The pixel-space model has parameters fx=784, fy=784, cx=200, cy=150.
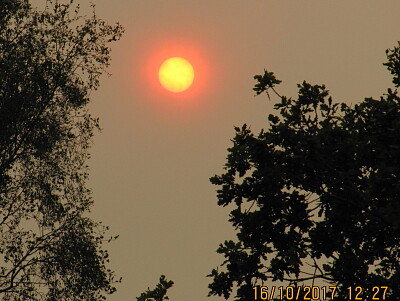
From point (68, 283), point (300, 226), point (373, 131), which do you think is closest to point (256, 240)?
point (300, 226)

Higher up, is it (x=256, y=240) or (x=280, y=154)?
(x=280, y=154)

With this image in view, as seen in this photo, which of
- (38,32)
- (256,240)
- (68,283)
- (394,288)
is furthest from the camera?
(38,32)

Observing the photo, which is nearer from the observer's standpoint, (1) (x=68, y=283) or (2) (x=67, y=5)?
(1) (x=68, y=283)

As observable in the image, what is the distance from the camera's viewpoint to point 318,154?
1952cm

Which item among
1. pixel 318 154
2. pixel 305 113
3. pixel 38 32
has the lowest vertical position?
pixel 318 154

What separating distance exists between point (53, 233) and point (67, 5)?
8337 millimetres

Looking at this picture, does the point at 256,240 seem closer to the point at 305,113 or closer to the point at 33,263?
the point at 305,113

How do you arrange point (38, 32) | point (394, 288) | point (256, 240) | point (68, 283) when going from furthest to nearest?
point (38, 32) → point (68, 283) → point (256, 240) → point (394, 288)

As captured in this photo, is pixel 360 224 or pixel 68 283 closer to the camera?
pixel 360 224

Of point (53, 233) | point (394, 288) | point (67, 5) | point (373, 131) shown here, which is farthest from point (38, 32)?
point (394, 288)

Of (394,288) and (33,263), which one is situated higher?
(33,263)

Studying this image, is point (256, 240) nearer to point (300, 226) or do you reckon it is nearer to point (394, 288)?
point (300, 226)

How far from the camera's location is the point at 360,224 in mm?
20688

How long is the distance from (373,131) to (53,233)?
39.0 ft
